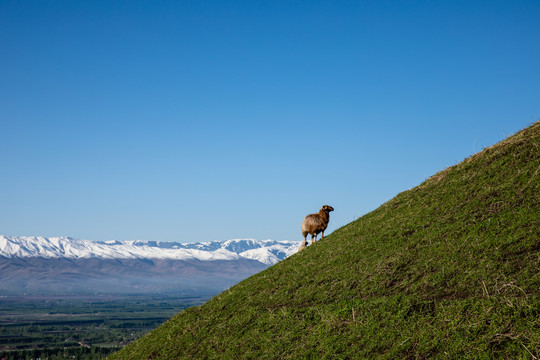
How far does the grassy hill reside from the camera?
1167 centimetres

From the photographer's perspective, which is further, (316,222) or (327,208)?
(327,208)

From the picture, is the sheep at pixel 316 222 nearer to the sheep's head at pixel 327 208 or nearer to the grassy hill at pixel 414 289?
the sheep's head at pixel 327 208

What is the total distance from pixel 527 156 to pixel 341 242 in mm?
9356

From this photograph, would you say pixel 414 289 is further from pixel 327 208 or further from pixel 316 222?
pixel 327 208

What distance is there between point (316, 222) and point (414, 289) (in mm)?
13842

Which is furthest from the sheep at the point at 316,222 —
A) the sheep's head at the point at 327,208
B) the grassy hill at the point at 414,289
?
the grassy hill at the point at 414,289

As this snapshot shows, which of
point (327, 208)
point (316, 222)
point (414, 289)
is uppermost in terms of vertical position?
point (327, 208)

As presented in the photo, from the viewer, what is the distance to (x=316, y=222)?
92.8 feet

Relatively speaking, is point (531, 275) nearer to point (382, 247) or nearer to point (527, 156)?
point (382, 247)

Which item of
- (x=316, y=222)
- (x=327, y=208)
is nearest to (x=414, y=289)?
(x=316, y=222)

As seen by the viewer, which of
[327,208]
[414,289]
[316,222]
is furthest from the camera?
[327,208]

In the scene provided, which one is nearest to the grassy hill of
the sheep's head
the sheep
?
the sheep

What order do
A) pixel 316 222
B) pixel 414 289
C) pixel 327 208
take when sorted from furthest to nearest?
pixel 327 208 → pixel 316 222 → pixel 414 289

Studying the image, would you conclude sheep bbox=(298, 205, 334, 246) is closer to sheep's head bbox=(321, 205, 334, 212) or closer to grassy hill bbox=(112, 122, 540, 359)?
sheep's head bbox=(321, 205, 334, 212)
